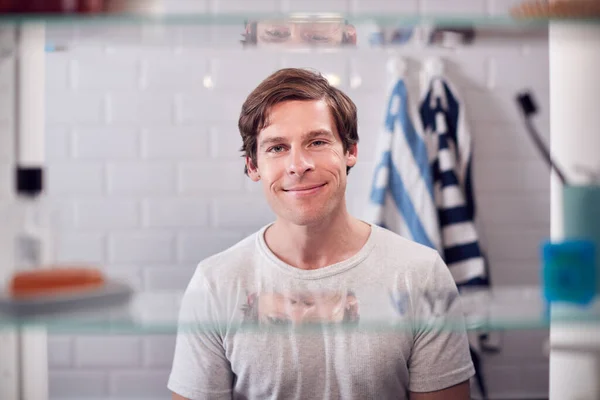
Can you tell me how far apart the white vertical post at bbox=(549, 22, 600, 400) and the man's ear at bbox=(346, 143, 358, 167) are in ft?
0.56

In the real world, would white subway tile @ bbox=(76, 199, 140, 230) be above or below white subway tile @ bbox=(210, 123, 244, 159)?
below

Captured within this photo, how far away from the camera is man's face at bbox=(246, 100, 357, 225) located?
0.53 meters

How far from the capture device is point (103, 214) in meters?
0.56

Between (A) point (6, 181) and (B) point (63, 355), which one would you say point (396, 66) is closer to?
(A) point (6, 181)

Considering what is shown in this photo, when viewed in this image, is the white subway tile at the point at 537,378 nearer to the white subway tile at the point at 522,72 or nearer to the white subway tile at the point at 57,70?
the white subway tile at the point at 522,72

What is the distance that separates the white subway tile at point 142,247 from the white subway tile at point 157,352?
0.56 feet

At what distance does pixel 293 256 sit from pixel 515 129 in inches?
9.5

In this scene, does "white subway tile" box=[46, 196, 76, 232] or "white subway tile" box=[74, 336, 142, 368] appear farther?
"white subway tile" box=[74, 336, 142, 368]

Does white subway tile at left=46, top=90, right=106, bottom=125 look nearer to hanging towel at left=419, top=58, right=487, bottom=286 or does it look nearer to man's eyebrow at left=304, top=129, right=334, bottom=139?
man's eyebrow at left=304, top=129, right=334, bottom=139

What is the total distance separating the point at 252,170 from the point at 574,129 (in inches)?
10.9

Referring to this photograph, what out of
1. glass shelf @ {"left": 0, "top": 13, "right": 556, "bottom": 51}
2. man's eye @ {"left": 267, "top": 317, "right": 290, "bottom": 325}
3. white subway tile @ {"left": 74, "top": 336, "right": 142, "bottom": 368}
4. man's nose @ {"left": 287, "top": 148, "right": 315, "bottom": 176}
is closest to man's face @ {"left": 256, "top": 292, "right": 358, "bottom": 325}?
man's eye @ {"left": 267, "top": 317, "right": 290, "bottom": 325}

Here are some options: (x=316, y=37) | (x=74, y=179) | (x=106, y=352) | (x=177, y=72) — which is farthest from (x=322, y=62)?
(x=106, y=352)

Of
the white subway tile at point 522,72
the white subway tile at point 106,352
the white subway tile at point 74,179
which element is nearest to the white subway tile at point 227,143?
the white subway tile at point 74,179

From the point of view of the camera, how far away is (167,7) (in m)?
1.11
